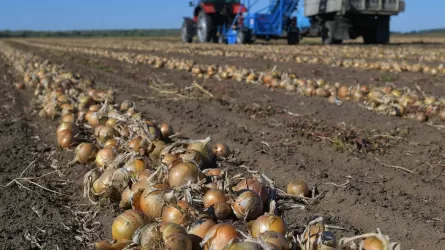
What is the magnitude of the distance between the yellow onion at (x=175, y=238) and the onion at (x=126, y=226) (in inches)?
9.5

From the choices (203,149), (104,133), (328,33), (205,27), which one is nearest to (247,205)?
(203,149)

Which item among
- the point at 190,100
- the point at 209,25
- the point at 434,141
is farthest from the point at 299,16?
the point at 434,141

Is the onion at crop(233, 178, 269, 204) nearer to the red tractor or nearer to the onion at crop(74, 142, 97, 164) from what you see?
the onion at crop(74, 142, 97, 164)

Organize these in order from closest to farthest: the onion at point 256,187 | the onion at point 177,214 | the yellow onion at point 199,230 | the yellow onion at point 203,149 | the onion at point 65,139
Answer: the yellow onion at point 199,230, the onion at point 177,214, the onion at point 256,187, the yellow onion at point 203,149, the onion at point 65,139

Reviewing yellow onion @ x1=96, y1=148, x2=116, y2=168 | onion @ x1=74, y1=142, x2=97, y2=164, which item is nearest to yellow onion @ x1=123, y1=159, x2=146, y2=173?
yellow onion @ x1=96, y1=148, x2=116, y2=168

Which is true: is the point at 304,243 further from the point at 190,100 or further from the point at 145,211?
the point at 190,100

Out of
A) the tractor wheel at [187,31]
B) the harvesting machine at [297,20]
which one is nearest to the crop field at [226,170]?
the harvesting machine at [297,20]

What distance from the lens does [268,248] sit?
1.48 metres

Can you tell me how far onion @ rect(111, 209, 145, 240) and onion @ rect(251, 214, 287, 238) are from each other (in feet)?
1.59

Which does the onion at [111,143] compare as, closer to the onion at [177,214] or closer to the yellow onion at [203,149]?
the yellow onion at [203,149]

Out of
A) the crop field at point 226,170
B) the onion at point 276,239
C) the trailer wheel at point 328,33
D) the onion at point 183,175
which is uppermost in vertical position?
the trailer wheel at point 328,33

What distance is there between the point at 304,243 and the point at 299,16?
19.9m

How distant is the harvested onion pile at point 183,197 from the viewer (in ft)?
5.48

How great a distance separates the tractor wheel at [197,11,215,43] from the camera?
20.8m
